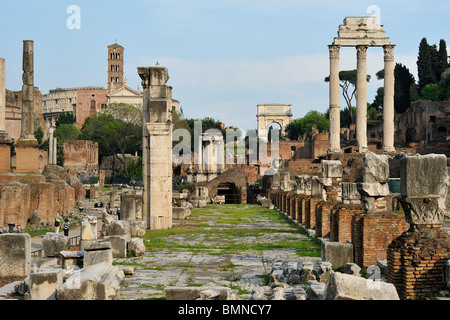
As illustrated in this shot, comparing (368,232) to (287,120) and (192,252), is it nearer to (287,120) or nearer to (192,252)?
(192,252)

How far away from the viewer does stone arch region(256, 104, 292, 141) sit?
12250 cm

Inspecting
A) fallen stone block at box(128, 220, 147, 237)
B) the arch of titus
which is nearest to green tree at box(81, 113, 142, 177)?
the arch of titus

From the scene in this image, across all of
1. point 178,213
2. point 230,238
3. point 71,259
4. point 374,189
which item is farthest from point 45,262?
point 178,213

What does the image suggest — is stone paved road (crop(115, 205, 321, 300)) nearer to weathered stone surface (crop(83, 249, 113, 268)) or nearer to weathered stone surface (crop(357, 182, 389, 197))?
weathered stone surface (crop(83, 249, 113, 268))

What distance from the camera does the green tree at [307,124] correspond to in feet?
342

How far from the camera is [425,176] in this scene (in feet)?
25.8

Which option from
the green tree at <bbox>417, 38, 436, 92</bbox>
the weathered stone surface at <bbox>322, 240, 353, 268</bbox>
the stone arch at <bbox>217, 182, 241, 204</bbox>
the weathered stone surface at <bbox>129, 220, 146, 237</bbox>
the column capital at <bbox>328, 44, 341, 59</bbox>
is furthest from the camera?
the green tree at <bbox>417, 38, 436, 92</bbox>

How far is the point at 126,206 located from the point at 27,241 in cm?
848

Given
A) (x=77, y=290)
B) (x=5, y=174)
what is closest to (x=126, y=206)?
(x=5, y=174)

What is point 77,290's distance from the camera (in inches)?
294

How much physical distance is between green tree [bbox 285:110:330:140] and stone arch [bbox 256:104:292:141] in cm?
910

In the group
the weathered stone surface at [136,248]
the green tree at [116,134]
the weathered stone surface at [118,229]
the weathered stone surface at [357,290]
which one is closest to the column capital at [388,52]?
the green tree at [116,134]

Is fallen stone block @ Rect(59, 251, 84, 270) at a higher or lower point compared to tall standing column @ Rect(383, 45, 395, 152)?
lower

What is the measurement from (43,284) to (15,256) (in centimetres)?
244
